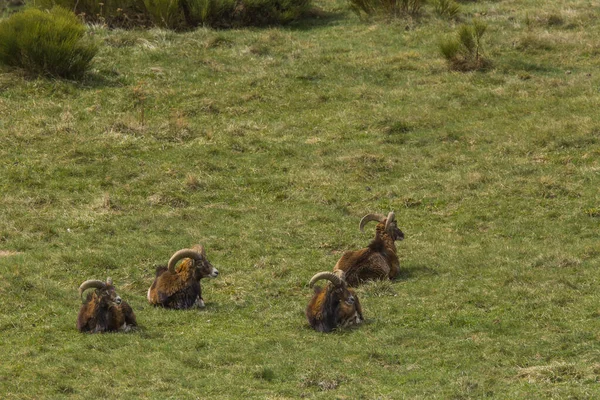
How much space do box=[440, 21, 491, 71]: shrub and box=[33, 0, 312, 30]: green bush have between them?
7.23m

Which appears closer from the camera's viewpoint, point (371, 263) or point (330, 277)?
point (330, 277)

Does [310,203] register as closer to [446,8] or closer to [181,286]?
[181,286]

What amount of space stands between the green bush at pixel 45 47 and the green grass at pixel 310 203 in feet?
1.64

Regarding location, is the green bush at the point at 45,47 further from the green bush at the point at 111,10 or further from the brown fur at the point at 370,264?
the brown fur at the point at 370,264

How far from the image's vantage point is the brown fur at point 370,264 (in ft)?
61.1

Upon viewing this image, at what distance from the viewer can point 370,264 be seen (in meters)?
18.7

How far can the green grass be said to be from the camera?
14.6 metres

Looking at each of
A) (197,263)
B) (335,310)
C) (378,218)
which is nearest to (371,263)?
(378,218)

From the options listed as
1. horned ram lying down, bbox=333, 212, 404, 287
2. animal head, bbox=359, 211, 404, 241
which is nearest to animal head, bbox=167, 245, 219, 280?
horned ram lying down, bbox=333, 212, 404, 287

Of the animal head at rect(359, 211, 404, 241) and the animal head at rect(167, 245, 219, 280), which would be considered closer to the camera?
the animal head at rect(167, 245, 219, 280)

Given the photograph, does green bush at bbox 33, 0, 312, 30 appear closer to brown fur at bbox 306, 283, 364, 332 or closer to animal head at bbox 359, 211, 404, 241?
animal head at bbox 359, 211, 404, 241

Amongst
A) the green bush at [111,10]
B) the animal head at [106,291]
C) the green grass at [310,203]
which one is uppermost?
the green bush at [111,10]

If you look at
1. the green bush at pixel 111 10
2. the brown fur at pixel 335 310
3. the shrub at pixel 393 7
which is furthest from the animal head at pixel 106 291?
the shrub at pixel 393 7

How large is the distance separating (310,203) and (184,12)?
14.8 metres
